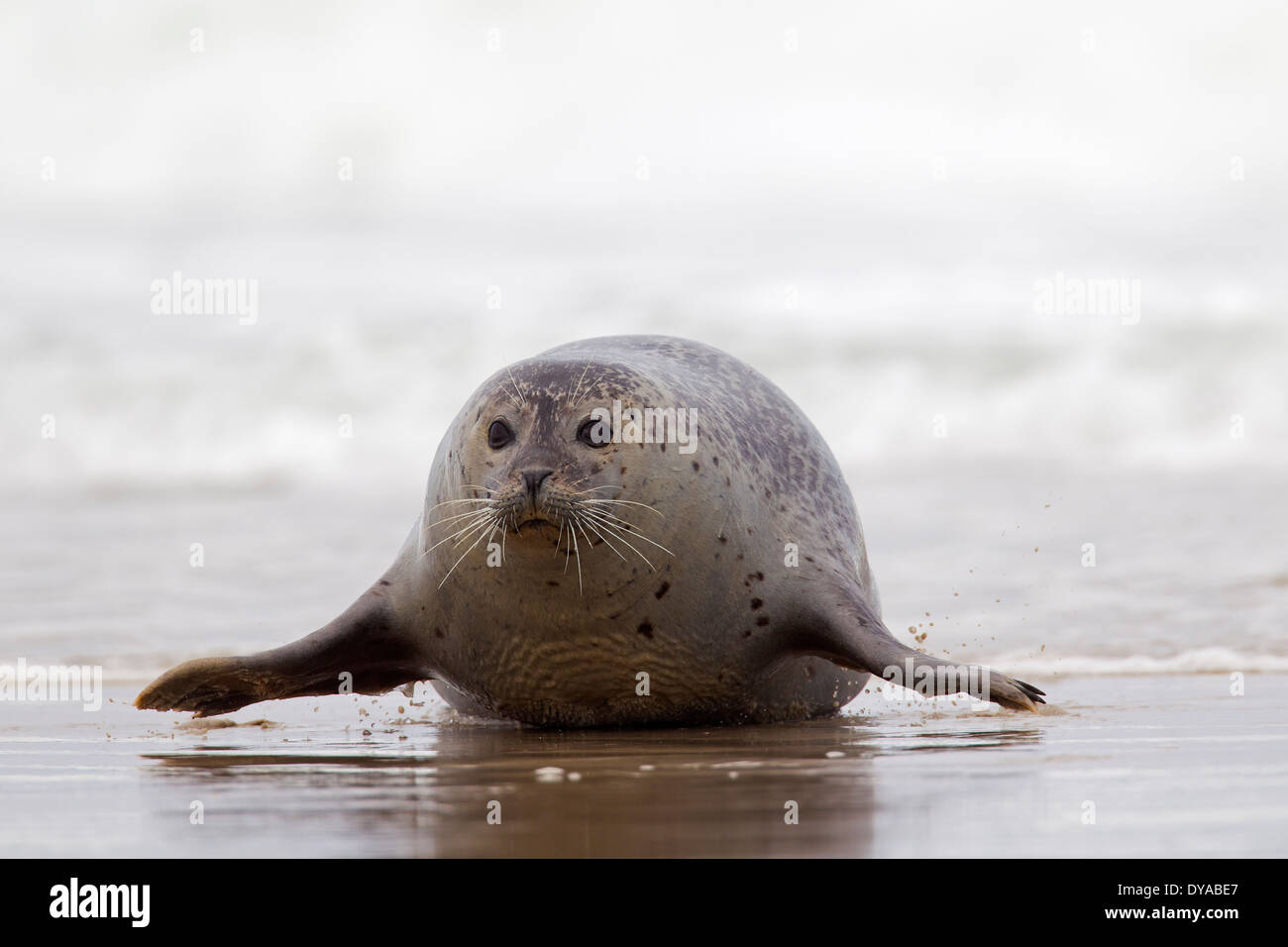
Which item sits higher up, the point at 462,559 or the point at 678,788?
the point at 462,559

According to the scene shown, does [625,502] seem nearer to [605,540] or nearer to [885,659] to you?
[605,540]

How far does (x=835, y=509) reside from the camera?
7.43m

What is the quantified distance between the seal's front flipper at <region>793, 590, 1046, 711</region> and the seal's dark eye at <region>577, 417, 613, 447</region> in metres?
1.15

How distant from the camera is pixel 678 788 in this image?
4.39 metres

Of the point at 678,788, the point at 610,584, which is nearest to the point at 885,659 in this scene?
the point at 610,584

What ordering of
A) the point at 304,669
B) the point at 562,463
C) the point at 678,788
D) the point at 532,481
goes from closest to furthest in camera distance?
the point at 678,788 < the point at 532,481 < the point at 562,463 < the point at 304,669

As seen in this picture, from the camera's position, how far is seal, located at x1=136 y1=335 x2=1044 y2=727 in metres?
6.17

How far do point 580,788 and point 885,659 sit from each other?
215 centimetres

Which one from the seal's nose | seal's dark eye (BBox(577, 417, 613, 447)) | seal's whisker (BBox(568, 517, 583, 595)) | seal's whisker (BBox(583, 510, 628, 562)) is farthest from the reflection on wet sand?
seal's dark eye (BBox(577, 417, 613, 447))

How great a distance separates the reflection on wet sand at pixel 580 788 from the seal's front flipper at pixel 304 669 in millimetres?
782

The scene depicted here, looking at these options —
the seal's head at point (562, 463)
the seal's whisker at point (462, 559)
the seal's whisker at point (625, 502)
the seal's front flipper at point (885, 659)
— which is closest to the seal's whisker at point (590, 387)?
the seal's head at point (562, 463)

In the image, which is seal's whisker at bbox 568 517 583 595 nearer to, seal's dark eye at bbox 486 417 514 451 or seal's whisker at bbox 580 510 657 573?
seal's whisker at bbox 580 510 657 573

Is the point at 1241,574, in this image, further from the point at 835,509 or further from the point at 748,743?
the point at 748,743
